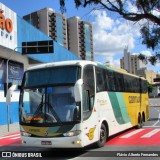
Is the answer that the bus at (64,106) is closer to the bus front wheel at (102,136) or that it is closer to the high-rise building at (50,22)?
the bus front wheel at (102,136)

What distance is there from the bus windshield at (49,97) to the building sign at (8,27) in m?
15.2

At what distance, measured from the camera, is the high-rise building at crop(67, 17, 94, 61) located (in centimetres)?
15875

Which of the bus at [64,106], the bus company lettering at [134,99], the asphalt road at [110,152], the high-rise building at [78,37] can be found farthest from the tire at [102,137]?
the high-rise building at [78,37]

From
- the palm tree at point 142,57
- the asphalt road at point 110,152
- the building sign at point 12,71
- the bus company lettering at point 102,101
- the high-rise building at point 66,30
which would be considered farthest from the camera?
the high-rise building at point 66,30

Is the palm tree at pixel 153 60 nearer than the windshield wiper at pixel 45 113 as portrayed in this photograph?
No

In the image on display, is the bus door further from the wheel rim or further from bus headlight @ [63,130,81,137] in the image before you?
the wheel rim

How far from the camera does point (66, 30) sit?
158500mm

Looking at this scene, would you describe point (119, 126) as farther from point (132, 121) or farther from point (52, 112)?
point (52, 112)

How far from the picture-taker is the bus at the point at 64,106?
10868 mm

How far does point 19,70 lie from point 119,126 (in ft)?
62.7

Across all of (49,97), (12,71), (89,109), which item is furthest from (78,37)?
(49,97)

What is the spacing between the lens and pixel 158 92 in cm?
14375

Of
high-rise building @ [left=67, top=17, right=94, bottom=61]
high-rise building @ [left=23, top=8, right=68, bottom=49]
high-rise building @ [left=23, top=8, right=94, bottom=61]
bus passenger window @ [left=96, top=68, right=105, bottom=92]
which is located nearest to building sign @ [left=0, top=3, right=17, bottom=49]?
bus passenger window @ [left=96, top=68, right=105, bottom=92]

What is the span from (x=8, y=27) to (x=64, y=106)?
17.9 meters
